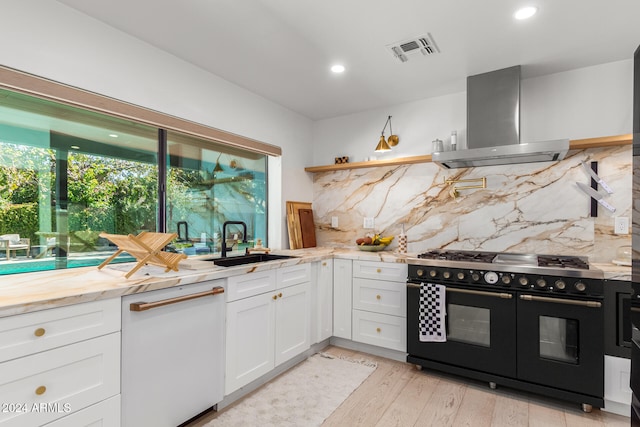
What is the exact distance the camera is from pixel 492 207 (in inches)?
118

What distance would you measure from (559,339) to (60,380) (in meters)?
2.87

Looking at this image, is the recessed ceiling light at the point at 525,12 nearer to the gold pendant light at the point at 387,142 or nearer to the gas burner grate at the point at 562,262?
the gold pendant light at the point at 387,142

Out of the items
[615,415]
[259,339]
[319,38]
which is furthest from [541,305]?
[319,38]

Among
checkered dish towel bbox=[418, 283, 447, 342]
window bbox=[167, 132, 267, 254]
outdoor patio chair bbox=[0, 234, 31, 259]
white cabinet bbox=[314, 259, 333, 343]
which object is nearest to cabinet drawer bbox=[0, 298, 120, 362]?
outdoor patio chair bbox=[0, 234, 31, 259]

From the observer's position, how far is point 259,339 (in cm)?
237

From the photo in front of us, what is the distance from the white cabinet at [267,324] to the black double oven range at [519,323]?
902 millimetres

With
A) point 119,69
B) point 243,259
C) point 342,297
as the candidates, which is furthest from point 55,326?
point 342,297

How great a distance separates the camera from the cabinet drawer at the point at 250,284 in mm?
2166

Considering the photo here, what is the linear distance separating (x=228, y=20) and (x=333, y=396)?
8.44ft

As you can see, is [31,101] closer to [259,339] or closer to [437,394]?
[259,339]

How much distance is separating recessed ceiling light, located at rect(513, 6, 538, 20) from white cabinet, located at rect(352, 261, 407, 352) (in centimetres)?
191

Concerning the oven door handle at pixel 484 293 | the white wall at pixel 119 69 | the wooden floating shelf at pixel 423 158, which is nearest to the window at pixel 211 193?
the white wall at pixel 119 69

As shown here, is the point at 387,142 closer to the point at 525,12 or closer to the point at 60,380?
the point at 525,12

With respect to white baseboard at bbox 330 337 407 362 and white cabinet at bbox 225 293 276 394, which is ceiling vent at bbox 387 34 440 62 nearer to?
white cabinet at bbox 225 293 276 394
